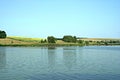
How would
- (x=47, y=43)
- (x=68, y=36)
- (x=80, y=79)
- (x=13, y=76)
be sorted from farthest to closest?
(x=68, y=36) < (x=47, y=43) < (x=13, y=76) < (x=80, y=79)

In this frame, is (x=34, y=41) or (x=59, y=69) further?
(x=34, y=41)

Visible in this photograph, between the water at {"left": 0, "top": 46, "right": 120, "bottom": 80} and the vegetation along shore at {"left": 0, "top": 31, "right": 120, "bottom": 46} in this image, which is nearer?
the water at {"left": 0, "top": 46, "right": 120, "bottom": 80}

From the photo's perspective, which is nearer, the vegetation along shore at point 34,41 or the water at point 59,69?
the water at point 59,69

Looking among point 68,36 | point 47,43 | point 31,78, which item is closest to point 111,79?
point 31,78

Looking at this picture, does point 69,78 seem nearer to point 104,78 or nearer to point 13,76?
point 104,78

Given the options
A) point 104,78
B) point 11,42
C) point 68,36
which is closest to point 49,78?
point 104,78

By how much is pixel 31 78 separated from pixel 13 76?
2.22 meters

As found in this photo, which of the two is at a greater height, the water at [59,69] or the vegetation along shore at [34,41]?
the vegetation along shore at [34,41]

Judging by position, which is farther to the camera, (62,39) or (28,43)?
(62,39)

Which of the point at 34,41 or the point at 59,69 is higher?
the point at 34,41

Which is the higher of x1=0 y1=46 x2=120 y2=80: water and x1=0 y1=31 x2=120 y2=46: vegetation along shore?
x1=0 y1=31 x2=120 y2=46: vegetation along shore

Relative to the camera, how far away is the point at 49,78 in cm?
2309

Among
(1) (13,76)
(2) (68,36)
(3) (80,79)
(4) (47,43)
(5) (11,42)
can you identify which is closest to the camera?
(3) (80,79)

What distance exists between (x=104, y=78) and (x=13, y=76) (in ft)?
28.6
